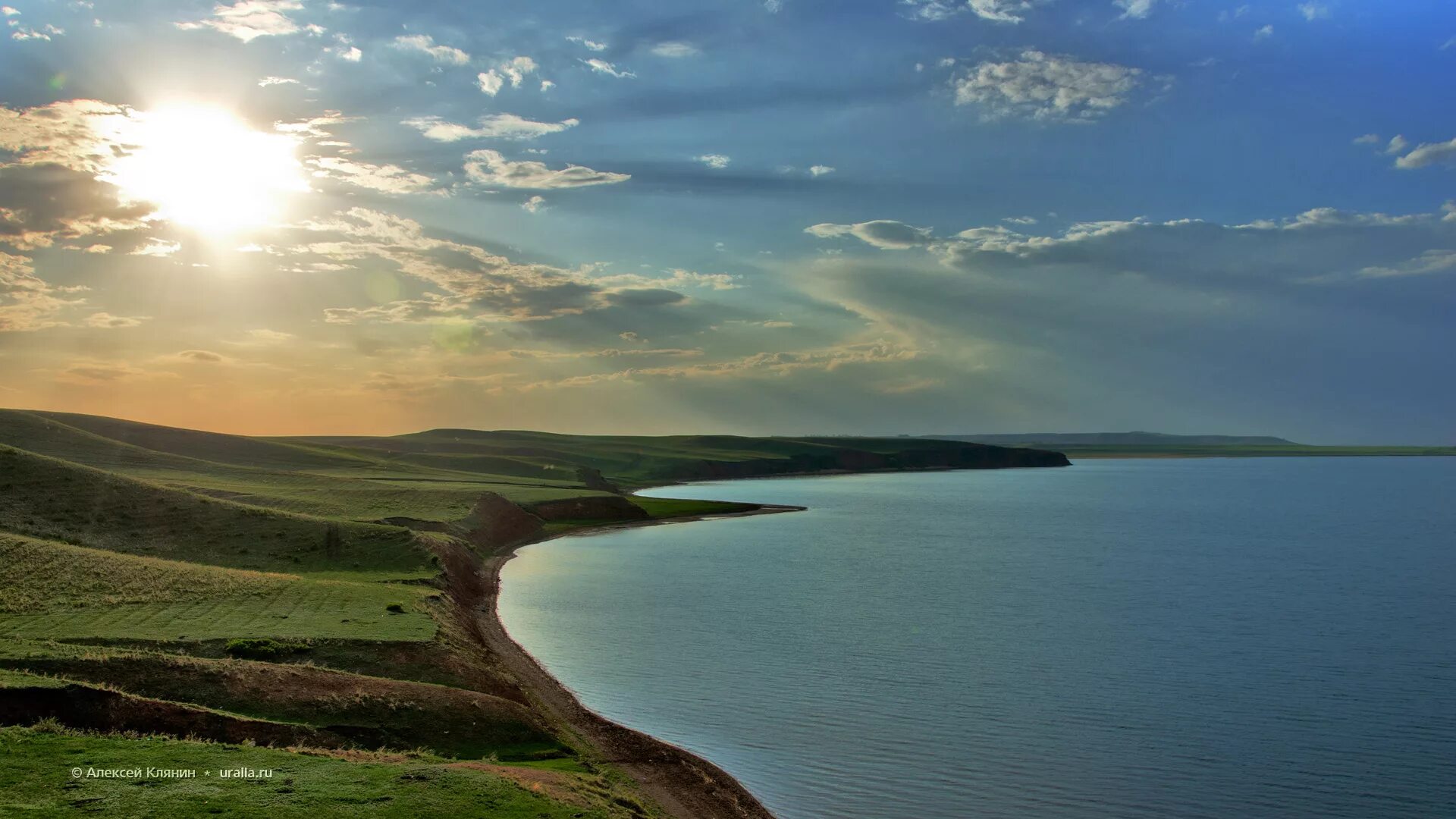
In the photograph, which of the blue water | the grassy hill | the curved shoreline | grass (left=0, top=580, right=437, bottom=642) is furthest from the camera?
grass (left=0, top=580, right=437, bottom=642)

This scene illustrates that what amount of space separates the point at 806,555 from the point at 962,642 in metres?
41.5

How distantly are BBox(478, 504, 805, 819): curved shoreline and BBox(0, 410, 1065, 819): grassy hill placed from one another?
0.49 m

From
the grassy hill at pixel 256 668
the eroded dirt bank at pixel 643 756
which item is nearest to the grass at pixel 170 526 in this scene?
the grassy hill at pixel 256 668

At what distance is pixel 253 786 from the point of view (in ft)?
70.1

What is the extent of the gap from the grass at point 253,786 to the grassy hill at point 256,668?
0.07 m

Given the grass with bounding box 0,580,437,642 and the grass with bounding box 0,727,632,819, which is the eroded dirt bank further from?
the grass with bounding box 0,580,437,642

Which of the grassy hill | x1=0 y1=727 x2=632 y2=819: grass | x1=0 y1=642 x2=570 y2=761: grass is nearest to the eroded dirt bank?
the grassy hill

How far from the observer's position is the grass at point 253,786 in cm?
1969

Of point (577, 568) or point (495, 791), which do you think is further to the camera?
point (577, 568)

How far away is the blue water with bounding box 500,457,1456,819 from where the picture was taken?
93.0 feet

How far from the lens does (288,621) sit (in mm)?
41656

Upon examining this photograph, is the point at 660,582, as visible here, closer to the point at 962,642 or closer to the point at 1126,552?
the point at 962,642

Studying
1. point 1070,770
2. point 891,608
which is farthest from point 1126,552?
point 1070,770

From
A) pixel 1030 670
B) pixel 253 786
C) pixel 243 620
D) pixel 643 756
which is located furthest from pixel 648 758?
pixel 243 620
